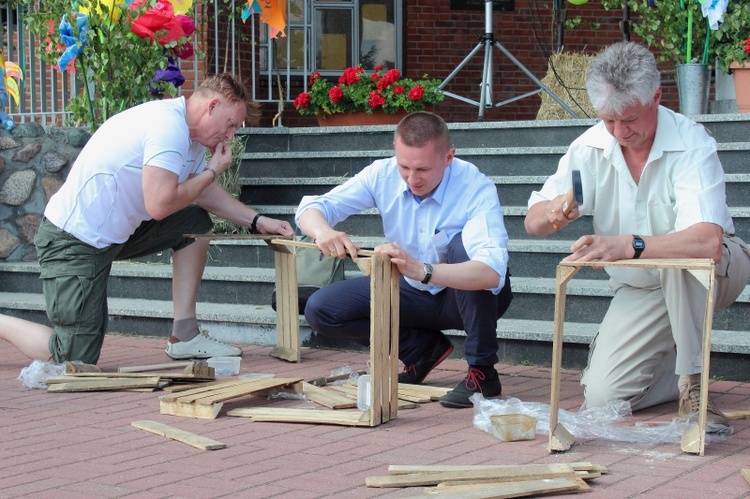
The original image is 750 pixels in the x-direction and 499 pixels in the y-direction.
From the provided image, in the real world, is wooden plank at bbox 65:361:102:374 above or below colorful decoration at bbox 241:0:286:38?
below

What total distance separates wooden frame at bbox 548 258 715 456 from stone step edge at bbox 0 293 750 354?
1.29 m

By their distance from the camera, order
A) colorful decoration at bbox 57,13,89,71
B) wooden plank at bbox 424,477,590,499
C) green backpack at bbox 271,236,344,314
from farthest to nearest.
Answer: colorful decoration at bbox 57,13,89,71
green backpack at bbox 271,236,344,314
wooden plank at bbox 424,477,590,499

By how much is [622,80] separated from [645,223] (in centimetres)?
61

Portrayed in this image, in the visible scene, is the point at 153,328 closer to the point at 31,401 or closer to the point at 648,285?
the point at 31,401

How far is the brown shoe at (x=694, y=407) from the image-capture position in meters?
3.80

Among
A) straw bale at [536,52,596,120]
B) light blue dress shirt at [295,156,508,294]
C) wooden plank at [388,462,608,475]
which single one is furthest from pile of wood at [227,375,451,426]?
straw bale at [536,52,596,120]

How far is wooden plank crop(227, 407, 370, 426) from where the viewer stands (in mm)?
3990

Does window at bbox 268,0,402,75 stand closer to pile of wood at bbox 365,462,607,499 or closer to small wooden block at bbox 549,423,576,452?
small wooden block at bbox 549,423,576,452

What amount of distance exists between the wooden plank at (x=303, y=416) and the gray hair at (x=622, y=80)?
1.46m

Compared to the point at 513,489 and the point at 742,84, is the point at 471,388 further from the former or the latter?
the point at 742,84

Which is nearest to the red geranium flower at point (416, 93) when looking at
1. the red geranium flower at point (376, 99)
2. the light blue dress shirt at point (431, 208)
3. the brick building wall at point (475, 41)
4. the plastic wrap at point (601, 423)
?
the red geranium flower at point (376, 99)

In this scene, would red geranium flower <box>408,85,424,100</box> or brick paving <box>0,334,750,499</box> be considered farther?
red geranium flower <box>408,85,424,100</box>

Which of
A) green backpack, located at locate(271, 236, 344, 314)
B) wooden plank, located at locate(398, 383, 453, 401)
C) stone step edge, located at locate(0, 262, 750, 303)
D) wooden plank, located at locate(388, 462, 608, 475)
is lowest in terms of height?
wooden plank, located at locate(398, 383, 453, 401)

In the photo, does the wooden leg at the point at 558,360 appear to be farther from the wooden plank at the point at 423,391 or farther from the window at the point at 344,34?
the window at the point at 344,34
